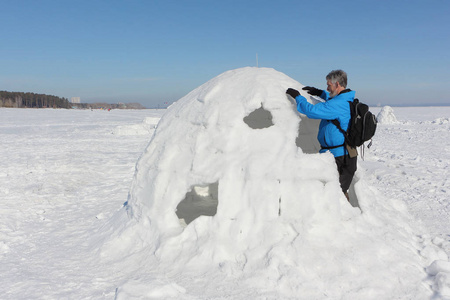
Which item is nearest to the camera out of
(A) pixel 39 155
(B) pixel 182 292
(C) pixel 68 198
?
(B) pixel 182 292

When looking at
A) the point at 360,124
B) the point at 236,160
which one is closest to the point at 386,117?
the point at 360,124

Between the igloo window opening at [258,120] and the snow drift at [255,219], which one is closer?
the snow drift at [255,219]

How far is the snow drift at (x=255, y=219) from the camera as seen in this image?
300cm

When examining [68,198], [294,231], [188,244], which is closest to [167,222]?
[188,244]

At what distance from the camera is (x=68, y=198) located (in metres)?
6.53

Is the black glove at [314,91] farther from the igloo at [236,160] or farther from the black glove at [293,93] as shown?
the black glove at [293,93]

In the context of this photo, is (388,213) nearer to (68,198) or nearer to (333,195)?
(333,195)

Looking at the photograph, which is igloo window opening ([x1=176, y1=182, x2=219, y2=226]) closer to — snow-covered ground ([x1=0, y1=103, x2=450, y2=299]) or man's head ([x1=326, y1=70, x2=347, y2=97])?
Result: snow-covered ground ([x1=0, y1=103, x2=450, y2=299])

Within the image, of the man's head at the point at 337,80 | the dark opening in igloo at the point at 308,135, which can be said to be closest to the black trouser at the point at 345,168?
the man's head at the point at 337,80

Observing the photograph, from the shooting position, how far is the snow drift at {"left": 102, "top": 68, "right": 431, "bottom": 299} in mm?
2996

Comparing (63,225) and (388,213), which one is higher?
(388,213)

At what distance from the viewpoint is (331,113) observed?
11.2 ft

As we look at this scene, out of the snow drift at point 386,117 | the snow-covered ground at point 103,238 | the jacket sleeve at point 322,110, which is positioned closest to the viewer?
the snow-covered ground at point 103,238

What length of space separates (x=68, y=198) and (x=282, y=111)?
4849mm
